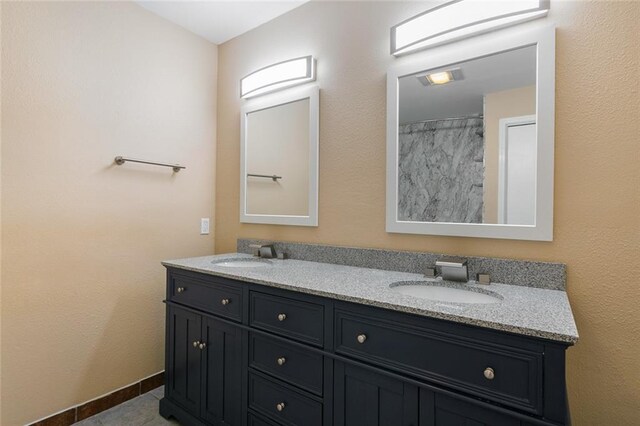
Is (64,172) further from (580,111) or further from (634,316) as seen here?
(634,316)

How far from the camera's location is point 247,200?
7.71 ft

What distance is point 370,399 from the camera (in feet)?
3.70

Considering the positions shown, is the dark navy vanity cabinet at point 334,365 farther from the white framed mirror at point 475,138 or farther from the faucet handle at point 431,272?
the white framed mirror at point 475,138

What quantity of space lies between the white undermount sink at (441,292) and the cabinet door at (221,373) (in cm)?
78

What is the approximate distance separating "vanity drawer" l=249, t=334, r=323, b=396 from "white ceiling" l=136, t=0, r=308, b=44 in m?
1.93

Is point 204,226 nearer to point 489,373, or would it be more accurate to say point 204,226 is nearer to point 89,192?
point 89,192

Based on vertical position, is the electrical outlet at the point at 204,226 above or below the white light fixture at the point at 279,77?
below

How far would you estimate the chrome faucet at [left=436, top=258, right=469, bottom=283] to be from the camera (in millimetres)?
1379

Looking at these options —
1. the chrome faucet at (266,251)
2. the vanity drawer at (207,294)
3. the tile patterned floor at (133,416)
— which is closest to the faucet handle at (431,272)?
the vanity drawer at (207,294)

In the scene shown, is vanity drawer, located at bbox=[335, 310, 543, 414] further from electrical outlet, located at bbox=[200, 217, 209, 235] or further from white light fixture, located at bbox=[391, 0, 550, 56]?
electrical outlet, located at bbox=[200, 217, 209, 235]

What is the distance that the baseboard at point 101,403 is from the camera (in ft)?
5.79

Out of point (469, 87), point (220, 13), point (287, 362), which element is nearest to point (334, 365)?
point (287, 362)

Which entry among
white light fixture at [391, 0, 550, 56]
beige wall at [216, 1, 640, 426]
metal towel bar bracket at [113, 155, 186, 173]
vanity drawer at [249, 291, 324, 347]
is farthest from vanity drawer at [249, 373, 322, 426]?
white light fixture at [391, 0, 550, 56]

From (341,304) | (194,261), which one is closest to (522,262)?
(341,304)
